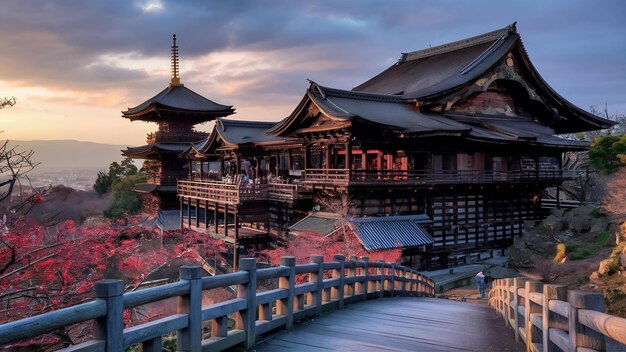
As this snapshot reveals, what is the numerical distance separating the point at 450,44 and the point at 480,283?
782 inches

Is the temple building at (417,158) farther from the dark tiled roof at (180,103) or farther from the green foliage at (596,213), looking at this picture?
the dark tiled roof at (180,103)

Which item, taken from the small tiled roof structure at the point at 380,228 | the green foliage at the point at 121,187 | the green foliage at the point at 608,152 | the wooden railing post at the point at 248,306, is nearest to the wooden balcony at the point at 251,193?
the small tiled roof structure at the point at 380,228

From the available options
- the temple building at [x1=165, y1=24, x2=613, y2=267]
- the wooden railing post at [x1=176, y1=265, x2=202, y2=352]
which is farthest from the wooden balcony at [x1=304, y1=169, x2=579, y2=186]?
the wooden railing post at [x1=176, y1=265, x2=202, y2=352]

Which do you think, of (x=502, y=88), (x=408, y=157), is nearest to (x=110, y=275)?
(x=408, y=157)

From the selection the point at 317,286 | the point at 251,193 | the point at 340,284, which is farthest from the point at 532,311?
the point at 251,193

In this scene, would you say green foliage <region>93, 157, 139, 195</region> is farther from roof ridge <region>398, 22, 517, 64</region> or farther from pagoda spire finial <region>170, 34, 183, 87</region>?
roof ridge <region>398, 22, 517, 64</region>

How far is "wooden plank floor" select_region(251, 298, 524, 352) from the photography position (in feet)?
19.2

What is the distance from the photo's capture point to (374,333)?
658 centimetres

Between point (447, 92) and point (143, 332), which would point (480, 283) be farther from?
point (143, 332)

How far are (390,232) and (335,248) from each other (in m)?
2.39

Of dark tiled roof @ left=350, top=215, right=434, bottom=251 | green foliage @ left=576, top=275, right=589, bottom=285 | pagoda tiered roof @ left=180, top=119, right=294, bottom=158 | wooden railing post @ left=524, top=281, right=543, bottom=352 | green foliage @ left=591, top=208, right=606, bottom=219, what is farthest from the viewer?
pagoda tiered roof @ left=180, top=119, right=294, bottom=158

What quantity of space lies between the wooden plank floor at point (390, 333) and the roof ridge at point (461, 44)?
2421cm

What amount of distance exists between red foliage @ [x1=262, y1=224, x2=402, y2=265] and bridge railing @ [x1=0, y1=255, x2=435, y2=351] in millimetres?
10336

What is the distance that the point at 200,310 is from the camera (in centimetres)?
487
